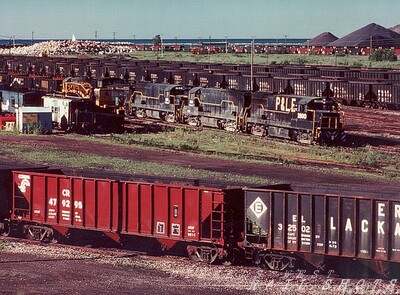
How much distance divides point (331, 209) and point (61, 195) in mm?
10554

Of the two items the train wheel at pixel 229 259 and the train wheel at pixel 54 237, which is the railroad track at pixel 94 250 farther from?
the train wheel at pixel 229 259

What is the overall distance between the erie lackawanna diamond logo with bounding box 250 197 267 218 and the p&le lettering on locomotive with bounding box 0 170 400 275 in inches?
1.3

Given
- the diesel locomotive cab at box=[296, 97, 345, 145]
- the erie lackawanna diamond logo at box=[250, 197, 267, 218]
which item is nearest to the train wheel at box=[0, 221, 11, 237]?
the erie lackawanna diamond logo at box=[250, 197, 267, 218]

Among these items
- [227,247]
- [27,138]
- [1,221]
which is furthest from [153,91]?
[227,247]

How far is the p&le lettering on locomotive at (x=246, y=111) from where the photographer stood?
57.8m

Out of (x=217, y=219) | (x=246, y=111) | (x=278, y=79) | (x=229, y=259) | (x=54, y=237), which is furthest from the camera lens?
(x=278, y=79)

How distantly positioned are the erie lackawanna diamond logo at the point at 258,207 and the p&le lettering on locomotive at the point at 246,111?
108ft

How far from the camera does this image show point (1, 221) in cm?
3008

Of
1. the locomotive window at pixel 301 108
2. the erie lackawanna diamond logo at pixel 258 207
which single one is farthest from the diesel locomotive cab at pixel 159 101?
the erie lackawanna diamond logo at pixel 258 207

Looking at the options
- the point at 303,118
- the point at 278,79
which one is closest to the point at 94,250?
the point at 303,118

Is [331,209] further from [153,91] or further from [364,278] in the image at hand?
[153,91]

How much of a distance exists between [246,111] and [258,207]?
3961 centimetres

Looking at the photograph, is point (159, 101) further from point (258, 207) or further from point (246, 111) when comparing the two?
point (258, 207)

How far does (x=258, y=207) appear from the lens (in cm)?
2495
